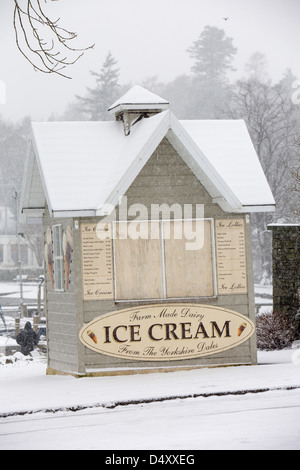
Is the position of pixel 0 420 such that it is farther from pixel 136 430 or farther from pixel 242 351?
pixel 242 351

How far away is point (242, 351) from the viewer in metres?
18.2

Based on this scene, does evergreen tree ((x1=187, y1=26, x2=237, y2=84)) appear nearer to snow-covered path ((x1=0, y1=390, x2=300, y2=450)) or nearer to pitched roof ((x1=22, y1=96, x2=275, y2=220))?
pitched roof ((x1=22, y1=96, x2=275, y2=220))

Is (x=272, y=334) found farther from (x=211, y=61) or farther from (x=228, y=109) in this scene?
(x=211, y=61)

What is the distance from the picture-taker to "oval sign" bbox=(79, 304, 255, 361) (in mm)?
17484

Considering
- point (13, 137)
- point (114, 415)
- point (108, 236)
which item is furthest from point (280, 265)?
point (13, 137)

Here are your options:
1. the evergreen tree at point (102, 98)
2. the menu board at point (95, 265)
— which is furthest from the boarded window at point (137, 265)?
the evergreen tree at point (102, 98)

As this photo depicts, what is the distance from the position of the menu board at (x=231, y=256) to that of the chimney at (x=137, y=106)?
9.90 feet

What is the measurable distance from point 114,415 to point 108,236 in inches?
200

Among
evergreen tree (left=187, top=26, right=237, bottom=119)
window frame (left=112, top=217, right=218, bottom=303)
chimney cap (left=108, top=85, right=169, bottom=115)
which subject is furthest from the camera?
evergreen tree (left=187, top=26, right=237, bottom=119)

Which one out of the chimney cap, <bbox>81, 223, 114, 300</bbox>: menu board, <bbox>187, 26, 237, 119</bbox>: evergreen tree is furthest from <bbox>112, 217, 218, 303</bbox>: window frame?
<bbox>187, 26, 237, 119</bbox>: evergreen tree

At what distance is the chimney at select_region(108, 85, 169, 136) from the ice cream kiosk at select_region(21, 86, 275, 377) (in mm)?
530

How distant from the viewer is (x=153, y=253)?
1789 cm

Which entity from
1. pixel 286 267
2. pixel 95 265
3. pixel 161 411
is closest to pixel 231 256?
pixel 95 265

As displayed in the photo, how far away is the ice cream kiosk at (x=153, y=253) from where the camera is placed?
1745 centimetres
